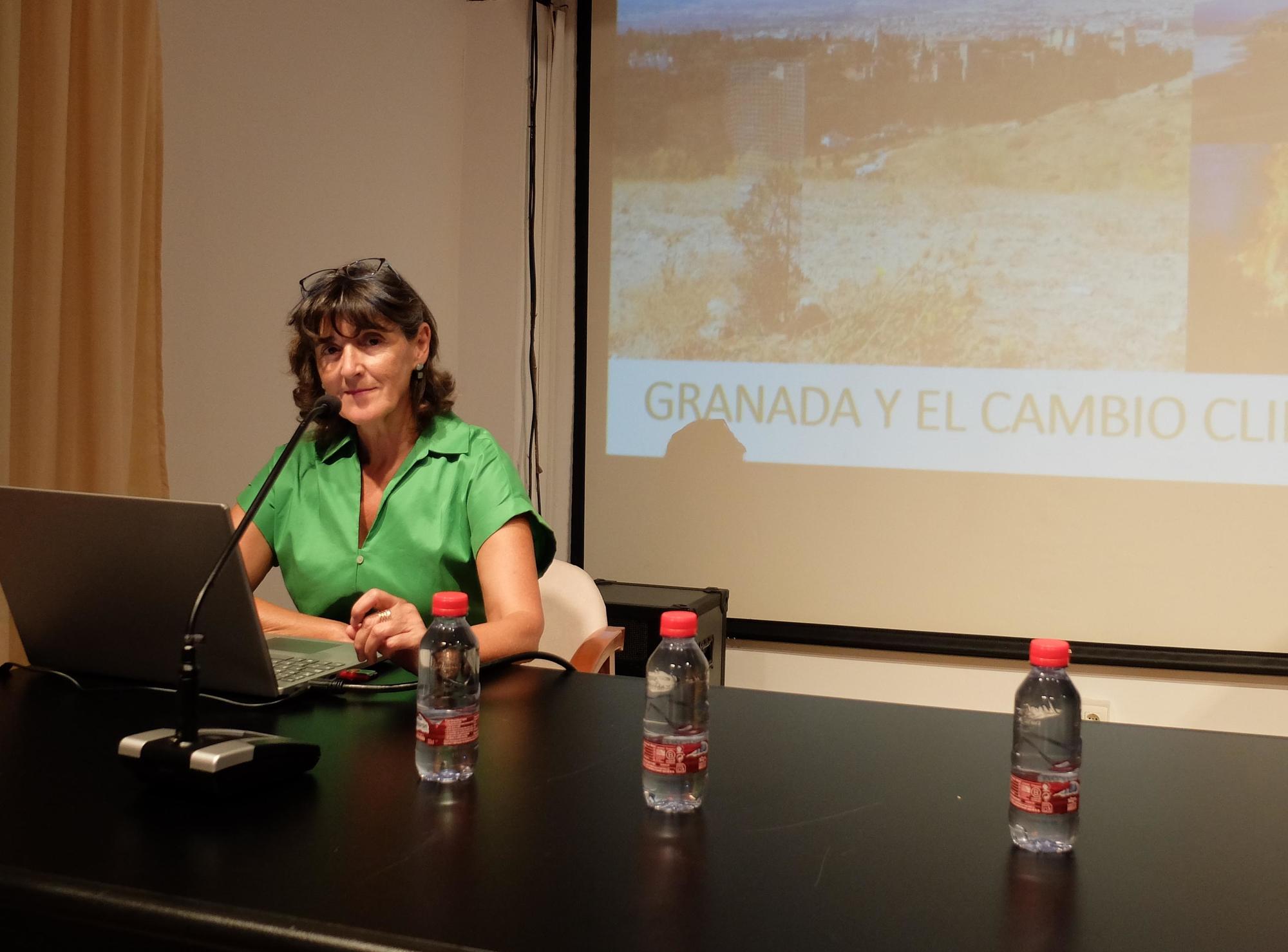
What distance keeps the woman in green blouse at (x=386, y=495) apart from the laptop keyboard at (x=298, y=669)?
0.34 m

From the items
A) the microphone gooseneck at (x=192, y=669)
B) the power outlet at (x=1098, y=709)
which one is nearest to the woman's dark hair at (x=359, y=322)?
the microphone gooseneck at (x=192, y=669)

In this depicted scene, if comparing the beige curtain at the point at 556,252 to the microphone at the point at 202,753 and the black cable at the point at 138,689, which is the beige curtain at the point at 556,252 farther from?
the microphone at the point at 202,753

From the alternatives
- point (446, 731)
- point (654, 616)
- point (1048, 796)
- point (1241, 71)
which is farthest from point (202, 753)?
point (1241, 71)

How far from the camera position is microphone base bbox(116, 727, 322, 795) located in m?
1.04

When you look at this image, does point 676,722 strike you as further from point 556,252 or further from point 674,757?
point 556,252

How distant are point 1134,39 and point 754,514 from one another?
1772mm

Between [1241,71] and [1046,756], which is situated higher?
[1241,71]

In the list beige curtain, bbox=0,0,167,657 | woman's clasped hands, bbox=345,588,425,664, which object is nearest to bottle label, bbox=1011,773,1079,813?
woman's clasped hands, bbox=345,588,425,664

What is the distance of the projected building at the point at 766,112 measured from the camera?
357cm

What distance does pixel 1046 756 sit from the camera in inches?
39.8

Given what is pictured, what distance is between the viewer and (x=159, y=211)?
246cm

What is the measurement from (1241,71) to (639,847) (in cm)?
314

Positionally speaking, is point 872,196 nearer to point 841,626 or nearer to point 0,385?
point 841,626

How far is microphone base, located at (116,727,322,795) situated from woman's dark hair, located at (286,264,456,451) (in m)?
0.94
